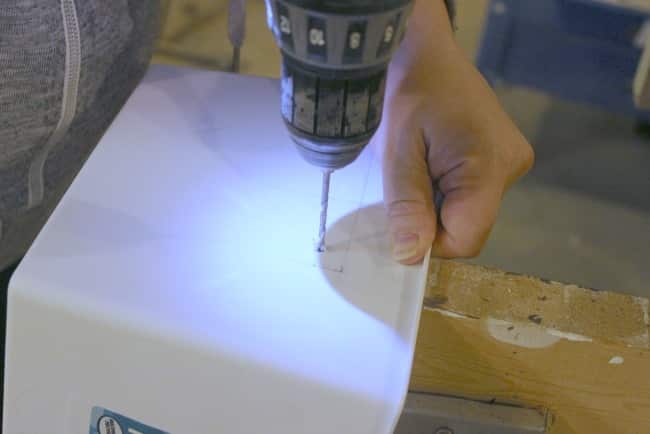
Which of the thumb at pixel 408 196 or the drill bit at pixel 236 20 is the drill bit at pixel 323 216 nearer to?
the thumb at pixel 408 196

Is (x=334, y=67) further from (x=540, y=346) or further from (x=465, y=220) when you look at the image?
(x=540, y=346)

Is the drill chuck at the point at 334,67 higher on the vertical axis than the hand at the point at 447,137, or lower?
higher

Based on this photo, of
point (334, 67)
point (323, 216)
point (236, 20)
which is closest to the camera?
point (334, 67)

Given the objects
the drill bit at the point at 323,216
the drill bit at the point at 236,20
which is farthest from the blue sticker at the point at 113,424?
the drill bit at the point at 236,20

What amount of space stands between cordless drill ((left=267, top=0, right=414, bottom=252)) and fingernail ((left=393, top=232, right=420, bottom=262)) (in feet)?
0.30

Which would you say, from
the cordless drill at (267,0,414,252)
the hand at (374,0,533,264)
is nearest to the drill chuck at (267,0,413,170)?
the cordless drill at (267,0,414,252)

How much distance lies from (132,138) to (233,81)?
11 cm

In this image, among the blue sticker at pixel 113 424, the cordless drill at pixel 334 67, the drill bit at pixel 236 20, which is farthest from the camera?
the drill bit at pixel 236 20

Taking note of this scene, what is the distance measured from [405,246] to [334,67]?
157 mm

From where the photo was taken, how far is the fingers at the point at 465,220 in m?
0.52

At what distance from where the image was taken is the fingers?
52cm

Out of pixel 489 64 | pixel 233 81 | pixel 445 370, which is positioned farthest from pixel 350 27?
pixel 489 64

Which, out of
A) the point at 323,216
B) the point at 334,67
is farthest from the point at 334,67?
the point at 323,216

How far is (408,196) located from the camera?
1.63 feet
